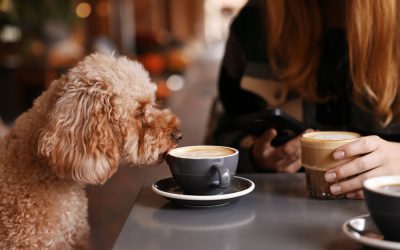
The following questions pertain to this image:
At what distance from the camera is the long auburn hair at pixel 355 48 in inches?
49.2

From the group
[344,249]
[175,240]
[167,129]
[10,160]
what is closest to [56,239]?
[10,160]

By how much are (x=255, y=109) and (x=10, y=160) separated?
78 cm

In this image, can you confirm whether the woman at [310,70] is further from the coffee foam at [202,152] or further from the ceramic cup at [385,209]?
the ceramic cup at [385,209]

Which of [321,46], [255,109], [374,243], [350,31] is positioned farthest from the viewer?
[255,109]

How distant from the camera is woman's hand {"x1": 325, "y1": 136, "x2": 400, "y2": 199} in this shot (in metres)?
0.88

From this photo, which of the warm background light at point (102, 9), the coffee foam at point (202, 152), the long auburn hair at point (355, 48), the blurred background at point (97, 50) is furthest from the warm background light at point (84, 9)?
the coffee foam at point (202, 152)

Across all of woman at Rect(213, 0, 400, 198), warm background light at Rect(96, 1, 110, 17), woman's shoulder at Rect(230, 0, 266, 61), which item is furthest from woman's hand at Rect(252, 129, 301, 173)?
warm background light at Rect(96, 1, 110, 17)

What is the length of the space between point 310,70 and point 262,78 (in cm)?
14

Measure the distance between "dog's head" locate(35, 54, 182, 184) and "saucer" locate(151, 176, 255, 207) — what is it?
4.3 inches

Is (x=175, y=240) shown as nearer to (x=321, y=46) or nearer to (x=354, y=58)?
(x=354, y=58)

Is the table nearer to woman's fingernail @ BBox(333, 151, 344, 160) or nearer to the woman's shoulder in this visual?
woman's fingernail @ BBox(333, 151, 344, 160)

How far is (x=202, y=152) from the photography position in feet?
3.07

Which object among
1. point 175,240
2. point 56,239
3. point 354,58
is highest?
point 354,58

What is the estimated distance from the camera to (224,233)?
2.51ft
